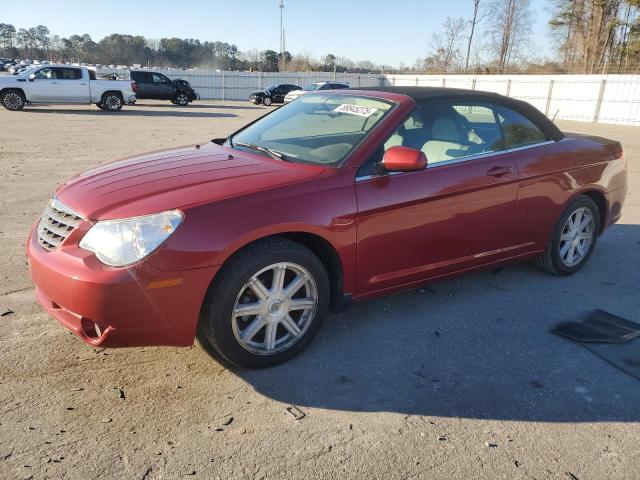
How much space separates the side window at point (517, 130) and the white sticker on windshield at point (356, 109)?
1.20 meters

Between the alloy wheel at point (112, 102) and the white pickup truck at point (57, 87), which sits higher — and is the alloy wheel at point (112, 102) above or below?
below

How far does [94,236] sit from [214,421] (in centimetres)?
115

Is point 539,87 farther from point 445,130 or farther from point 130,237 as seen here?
point 130,237

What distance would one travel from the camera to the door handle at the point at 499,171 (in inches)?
156

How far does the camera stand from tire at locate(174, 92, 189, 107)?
28203 mm

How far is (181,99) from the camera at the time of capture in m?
28.4

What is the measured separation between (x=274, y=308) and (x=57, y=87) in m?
21.3

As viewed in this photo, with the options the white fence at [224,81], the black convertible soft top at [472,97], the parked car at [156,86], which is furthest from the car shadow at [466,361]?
the white fence at [224,81]

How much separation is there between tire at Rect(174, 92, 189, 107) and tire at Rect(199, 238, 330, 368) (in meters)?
27.2

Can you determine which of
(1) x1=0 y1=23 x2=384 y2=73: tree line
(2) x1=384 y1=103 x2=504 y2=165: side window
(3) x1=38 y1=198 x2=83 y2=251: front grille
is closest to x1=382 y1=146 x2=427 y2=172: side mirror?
(2) x1=384 y1=103 x2=504 y2=165: side window

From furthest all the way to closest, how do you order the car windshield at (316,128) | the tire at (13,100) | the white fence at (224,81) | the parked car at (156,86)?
the white fence at (224,81), the parked car at (156,86), the tire at (13,100), the car windshield at (316,128)

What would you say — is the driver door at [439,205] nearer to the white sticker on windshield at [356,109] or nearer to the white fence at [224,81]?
the white sticker on windshield at [356,109]

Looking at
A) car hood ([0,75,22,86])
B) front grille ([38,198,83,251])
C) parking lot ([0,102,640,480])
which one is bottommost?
parking lot ([0,102,640,480])

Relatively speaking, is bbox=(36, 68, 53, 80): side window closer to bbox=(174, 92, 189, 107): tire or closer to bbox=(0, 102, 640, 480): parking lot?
bbox=(174, 92, 189, 107): tire
